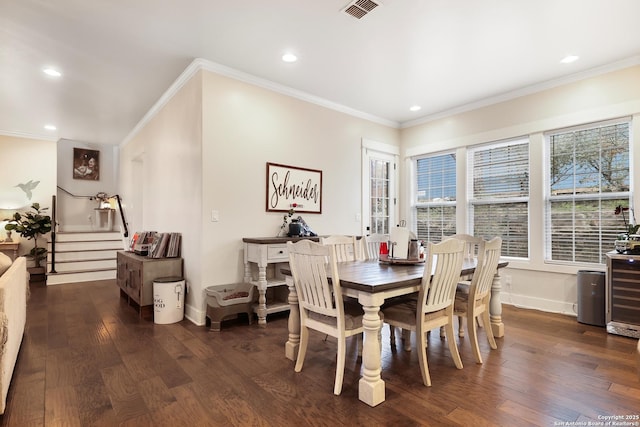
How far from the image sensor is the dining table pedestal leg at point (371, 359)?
6.53 feet

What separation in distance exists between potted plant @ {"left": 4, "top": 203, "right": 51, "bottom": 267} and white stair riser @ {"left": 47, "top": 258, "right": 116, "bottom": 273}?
66cm

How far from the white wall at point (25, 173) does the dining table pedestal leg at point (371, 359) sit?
713 cm

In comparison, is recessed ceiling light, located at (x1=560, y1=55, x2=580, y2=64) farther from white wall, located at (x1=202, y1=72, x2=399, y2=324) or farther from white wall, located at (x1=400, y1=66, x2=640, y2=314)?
white wall, located at (x1=202, y1=72, x2=399, y2=324)

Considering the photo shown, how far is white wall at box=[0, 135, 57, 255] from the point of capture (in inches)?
242

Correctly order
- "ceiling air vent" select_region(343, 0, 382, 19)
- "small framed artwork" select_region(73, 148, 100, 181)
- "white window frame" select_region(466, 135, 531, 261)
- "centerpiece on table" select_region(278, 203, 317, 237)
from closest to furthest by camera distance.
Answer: "ceiling air vent" select_region(343, 0, 382, 19) < "centerpiece on table" select_region(278, 203, 317, 237) < "white window frame" select_region(466, 135, 531, 261) < "small framed artwork" select_region(73, 148, 100, 181)

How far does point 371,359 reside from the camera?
2.03 m

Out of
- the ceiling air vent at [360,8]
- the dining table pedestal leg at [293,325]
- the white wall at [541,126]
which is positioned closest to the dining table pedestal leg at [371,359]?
the dining table pedestal leg at [293,325]

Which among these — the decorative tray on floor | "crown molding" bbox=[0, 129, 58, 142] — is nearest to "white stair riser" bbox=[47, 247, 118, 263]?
"crown molding" bbox=[0, 129, 58, 142]

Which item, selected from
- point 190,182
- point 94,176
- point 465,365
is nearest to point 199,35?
point 190,182

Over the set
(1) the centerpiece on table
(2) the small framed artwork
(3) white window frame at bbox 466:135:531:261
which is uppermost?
(2) the small framed artwork

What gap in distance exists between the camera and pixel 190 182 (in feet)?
12.4

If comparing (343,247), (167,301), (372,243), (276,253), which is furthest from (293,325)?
(167,301)

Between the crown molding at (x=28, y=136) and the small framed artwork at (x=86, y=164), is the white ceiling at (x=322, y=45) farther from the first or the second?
the small framed artwork at (x=86, y=164)

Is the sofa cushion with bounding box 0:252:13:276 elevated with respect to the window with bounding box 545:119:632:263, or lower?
lower
